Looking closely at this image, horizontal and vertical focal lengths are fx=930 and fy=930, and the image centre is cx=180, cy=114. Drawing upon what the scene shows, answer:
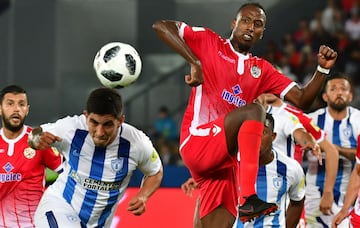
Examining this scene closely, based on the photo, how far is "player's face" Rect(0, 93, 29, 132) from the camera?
7145 millimetres

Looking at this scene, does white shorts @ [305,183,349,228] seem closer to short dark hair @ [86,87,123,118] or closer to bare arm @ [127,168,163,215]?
bare arm @ [127,168,163,215]

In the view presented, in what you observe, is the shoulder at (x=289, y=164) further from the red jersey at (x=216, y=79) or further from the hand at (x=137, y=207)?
the hand at (x=137, y=207)

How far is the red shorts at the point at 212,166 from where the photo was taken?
581 cm

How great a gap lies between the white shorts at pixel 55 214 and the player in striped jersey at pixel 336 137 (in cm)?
332

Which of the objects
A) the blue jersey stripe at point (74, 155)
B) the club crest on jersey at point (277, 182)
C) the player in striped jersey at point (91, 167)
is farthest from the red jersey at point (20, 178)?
the club crest on jersey at point (277, 182)

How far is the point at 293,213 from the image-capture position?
6.65 m

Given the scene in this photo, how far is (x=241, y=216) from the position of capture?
5.42 meters

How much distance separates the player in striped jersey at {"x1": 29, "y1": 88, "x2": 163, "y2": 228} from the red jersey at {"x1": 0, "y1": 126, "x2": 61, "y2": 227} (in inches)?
39.6

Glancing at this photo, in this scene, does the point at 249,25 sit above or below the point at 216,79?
above

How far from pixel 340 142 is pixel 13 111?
321 centimetres

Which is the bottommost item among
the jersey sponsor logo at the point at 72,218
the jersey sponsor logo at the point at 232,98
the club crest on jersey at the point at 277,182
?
the jersey sponsor logo at the point at 72,218

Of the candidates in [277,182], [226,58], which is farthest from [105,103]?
[277,182]

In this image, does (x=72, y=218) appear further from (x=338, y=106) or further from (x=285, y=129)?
(x=338, y=106)

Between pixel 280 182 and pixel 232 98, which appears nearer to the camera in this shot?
pixel 232 98
